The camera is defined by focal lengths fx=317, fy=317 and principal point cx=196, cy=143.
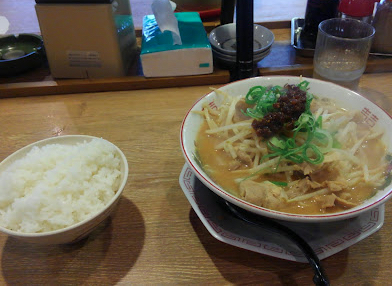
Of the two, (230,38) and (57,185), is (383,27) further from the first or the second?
(57,185)

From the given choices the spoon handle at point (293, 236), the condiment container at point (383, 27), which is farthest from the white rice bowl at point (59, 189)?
the condiment container at point (383, 27)

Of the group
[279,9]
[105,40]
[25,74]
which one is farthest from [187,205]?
[279,9]

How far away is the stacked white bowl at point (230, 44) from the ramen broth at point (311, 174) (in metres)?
0.72

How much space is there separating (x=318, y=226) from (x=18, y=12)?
317cm

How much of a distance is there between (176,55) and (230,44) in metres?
0.41

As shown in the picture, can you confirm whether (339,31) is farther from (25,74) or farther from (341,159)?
(25,74)

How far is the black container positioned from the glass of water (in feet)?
0.99

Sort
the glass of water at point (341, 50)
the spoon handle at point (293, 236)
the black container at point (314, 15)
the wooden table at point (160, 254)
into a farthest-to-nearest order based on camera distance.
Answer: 1. the black container at point (314, 15)
2. the glass of water at point (341, 50)
3. the wooden table at point (160, 254)
4. the spoon handle at point (293, 236)

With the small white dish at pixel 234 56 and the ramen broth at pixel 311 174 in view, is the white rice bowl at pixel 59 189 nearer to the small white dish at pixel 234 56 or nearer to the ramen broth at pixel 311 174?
the ramen broth at pixel 311 174

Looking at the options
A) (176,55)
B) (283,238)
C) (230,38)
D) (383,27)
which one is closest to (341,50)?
(383,27)

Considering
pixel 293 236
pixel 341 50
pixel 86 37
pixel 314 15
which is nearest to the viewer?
pixel 293 236

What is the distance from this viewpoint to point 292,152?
1031 millimetres

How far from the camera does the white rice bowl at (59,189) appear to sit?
2.89 feet

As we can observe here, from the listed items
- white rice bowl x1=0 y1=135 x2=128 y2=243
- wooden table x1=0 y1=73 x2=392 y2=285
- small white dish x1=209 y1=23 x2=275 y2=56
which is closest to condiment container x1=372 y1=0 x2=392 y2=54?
small white dish x1=209 y1=23 x2=275 y2=56
